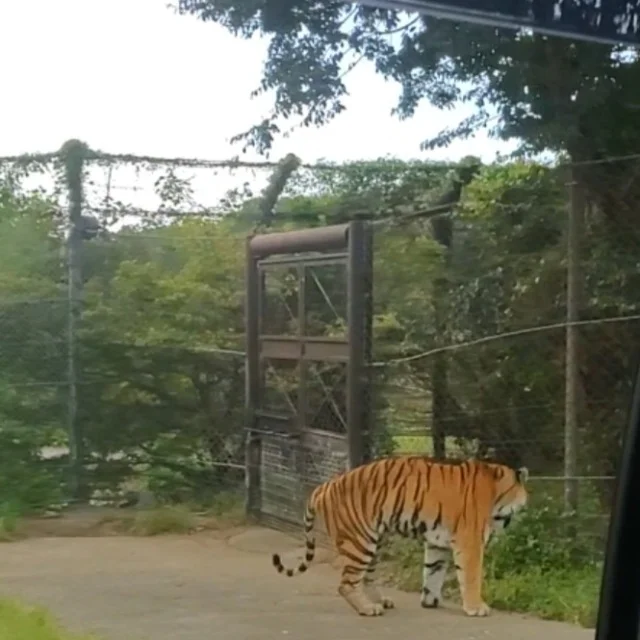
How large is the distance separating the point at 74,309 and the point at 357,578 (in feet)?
2.15

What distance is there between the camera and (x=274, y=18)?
193cm

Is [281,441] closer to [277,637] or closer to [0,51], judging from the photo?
[277,637]

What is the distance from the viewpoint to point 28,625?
167 cm

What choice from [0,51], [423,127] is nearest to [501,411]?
[423,127]

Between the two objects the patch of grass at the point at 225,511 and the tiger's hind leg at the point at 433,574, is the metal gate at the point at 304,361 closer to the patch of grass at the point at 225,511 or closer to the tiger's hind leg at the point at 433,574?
the patch of grass at the point at 225,511

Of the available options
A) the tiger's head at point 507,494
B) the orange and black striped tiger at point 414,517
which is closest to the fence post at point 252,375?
the orange and black striped tiger at point 414,517

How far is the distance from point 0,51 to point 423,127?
2.52 feet

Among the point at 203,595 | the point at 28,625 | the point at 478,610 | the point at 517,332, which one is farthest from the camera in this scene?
the point at 517,332

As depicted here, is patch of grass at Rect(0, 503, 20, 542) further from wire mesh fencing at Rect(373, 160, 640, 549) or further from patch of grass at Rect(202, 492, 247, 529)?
wire mesh fencing at Rect(373, 160, 640, 549)

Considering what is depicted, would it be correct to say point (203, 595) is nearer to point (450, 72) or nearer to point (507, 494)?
point (507, 494)

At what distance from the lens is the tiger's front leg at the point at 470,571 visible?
1.93 meters

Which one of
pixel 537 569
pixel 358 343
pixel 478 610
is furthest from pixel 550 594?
pixel 358 343

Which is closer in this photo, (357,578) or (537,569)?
(357,578)

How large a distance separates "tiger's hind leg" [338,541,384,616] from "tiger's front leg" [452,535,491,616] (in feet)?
0.49
